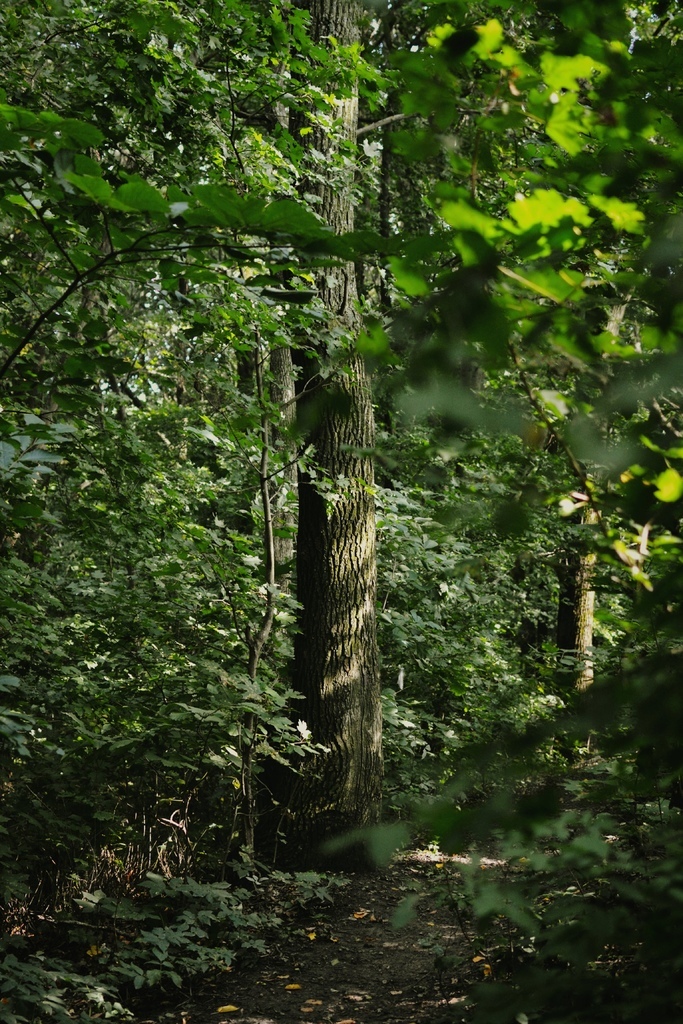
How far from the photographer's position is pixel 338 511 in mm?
6227

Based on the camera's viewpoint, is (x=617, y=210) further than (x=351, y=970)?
No

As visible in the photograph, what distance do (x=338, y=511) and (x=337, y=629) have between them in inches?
35.7

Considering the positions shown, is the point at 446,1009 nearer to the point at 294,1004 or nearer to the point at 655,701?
the point at 294,1004

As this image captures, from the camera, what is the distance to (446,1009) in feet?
11.7

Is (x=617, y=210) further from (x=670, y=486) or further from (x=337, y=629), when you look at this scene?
(x=337, y=629)

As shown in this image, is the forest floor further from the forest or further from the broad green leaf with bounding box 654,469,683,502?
the broad green leaf with bounding box 654,469,683,502

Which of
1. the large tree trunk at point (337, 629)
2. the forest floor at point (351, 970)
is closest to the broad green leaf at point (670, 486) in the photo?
the forest floor at point (351, 970)

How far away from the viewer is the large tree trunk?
231 inches

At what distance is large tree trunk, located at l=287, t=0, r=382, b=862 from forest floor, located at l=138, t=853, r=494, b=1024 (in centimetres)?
59

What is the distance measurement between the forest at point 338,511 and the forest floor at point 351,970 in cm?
4

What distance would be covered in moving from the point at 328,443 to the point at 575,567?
183 inches

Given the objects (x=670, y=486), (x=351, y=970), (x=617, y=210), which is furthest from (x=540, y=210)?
(x=351, y=970)

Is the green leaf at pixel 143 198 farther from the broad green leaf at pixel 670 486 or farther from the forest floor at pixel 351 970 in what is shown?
the forest floor at pixel 351 970

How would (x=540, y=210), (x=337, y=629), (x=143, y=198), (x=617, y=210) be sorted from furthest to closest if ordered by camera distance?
1. (x=337, y=629)
2. (x=143, y=198)
3. (x=617, y=210)
4. (x=540, y=210)
